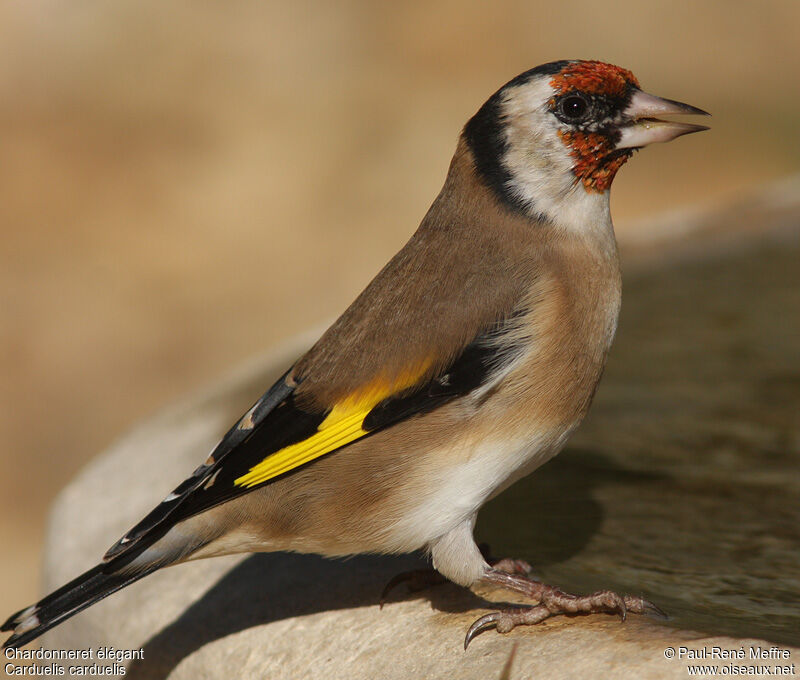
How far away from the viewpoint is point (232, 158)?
9594 millimetres

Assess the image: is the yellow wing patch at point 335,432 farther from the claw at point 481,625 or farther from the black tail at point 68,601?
the claw at point 481,625

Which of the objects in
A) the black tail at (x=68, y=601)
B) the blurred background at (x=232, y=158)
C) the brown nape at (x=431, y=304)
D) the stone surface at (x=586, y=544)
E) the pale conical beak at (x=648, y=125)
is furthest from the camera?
the blurred background at (x=232, y=158)

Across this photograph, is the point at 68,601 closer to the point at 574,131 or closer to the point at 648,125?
the point at 574,131

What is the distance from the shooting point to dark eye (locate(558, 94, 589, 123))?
3223 mm

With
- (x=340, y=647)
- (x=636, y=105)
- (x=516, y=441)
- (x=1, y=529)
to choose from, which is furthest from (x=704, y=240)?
(x=1, y=529)

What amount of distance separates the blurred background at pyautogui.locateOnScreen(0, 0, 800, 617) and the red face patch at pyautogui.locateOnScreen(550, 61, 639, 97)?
5204 millimetres

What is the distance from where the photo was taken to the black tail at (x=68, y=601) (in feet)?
9.54

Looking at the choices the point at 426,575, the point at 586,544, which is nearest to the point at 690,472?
the point at 586,544

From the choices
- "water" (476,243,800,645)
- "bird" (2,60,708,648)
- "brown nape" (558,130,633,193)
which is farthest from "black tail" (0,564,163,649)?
"brown nape" (558,130,633,193)

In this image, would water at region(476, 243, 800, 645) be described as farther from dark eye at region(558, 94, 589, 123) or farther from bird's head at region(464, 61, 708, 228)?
dark eye at region(558, 94, 589, 123)

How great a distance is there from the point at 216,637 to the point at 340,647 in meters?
0.44

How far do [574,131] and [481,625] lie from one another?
1.39 m

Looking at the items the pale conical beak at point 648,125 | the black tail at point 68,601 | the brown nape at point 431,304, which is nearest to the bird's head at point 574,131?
the pale conical beak at point 648,125

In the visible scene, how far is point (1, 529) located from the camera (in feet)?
24.1
